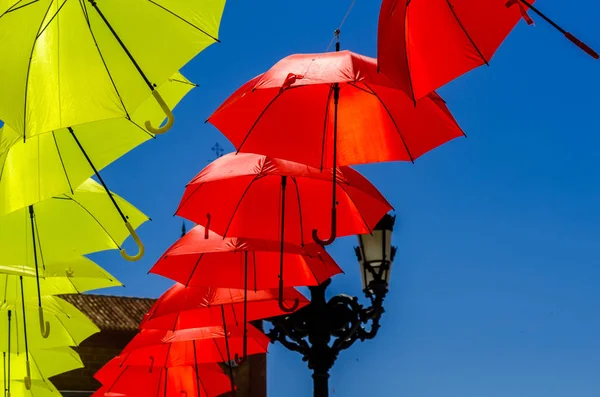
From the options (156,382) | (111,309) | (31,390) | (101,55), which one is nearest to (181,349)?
(156,382)

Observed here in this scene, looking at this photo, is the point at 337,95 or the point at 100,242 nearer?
the point at 337,95

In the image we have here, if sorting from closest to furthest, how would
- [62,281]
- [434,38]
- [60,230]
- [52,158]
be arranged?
[434,38] → [52,158] → [60,230] → [62,281]

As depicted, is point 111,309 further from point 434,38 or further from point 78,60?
point 434,38

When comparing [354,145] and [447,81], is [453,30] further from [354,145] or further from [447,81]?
[354,145]

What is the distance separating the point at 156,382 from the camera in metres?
12.6

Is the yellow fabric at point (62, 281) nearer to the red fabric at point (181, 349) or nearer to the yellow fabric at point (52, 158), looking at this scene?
the red fabric at point (181, 349)

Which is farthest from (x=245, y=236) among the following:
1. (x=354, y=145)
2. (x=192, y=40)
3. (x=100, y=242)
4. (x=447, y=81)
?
(x=447, y=81)

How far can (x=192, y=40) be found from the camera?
4.84 meters

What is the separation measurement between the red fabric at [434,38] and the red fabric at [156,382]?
8.74 metres

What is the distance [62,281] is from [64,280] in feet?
0.14

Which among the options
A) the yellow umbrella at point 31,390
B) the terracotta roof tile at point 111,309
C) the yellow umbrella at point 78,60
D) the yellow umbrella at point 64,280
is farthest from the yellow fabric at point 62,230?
the terracotta roof tile at point 111,309

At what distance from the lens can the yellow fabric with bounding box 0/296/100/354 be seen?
10.4 m

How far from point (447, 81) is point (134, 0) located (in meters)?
1.53

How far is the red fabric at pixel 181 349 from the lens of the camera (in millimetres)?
11312
